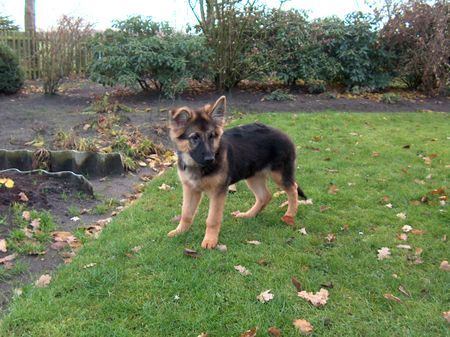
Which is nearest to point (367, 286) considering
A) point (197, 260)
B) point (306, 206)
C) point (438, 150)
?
point (197, 260)

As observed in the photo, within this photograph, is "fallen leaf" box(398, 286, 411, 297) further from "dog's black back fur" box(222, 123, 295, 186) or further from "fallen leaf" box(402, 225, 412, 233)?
"dog's black back fur" box(222, 123, 295, 186)

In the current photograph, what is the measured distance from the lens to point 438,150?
9578 millimetres

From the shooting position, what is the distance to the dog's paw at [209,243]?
5.20 metres

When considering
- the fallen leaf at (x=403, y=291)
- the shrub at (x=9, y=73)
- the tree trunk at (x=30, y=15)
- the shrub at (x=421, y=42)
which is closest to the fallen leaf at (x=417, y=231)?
the fallen leaf at (x=403, y=291)

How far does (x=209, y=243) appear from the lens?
521 centimetres

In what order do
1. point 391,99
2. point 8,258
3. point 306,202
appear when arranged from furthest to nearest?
point 391,99, point 306,202, point 8,258

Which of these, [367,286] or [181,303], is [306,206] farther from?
[181,303]

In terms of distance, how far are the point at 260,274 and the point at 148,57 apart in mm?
11026

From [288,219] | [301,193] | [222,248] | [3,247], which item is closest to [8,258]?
[3,247]

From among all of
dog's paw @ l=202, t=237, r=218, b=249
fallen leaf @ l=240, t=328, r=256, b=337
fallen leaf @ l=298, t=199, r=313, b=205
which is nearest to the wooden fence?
fallen leaf @ l=298, t=199, r=313, b=205

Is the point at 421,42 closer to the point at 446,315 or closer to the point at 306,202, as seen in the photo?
the point at 306,202

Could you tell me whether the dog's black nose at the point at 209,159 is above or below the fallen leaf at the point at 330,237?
above

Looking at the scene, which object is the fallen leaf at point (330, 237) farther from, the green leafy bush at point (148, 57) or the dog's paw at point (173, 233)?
the green leafy bush at point (148, 57)

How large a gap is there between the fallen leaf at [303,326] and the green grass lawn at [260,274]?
0.17 ft
